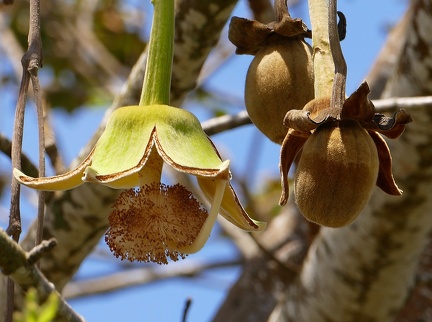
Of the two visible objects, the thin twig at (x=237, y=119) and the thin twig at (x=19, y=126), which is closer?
the thin twig at (x=19, y=126)

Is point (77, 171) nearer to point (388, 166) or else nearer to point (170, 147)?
point (170, 147)

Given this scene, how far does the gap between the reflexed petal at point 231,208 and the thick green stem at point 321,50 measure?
14cm

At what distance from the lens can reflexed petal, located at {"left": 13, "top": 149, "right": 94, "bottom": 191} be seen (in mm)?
884

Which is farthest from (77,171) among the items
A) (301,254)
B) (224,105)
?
(224,105)

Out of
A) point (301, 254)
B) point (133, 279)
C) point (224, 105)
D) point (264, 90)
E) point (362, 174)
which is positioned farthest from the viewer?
point (224, 105)

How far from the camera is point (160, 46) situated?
37.9 inches

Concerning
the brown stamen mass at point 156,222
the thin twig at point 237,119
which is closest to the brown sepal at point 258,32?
the brown stamen mass at point 156,222

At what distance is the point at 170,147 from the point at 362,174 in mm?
198

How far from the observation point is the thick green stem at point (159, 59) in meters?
0.96

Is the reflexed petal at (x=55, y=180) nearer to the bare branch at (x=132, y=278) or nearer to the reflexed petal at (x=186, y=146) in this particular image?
the reflexed petal at (x=186, y=146)

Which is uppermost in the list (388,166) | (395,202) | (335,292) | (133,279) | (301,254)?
(388,166)

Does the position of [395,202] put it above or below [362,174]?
below

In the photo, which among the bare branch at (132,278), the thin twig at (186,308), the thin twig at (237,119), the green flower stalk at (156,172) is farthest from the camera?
the bare branch at (132,278)

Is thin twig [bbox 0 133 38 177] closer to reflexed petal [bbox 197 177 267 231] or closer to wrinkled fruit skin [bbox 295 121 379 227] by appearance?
reflexed petal [bbox 197 177 267 231]
